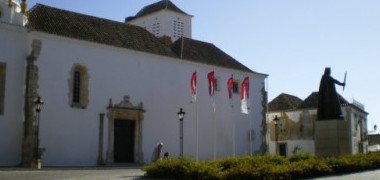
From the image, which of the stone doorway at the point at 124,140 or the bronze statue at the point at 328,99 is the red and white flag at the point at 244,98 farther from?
the bronze statue at the point at 328,99

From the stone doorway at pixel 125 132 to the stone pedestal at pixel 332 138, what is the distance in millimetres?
12543

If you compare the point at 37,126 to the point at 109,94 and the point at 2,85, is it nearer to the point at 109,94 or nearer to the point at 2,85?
the point at 2,85

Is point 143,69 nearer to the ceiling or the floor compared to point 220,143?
nearer to the ceiling

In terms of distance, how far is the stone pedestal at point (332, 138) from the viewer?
20.8 m

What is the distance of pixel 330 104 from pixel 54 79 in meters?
14.6

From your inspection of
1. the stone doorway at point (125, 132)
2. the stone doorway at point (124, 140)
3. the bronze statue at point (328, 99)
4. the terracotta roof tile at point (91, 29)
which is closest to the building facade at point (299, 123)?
the terracotta roof tile at point (91, 29)

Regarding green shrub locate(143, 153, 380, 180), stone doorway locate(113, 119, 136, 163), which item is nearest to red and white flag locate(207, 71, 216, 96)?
stone doorway locate(113, 119, 136, 163)

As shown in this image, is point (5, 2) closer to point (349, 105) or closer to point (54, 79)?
point (54, 79)

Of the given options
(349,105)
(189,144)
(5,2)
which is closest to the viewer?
(5,2)

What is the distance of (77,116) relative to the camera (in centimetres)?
2798

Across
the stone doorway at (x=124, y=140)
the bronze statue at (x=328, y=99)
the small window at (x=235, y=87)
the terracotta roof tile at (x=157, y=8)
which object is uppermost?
the terracotta roof tile at (x=157, y=8)

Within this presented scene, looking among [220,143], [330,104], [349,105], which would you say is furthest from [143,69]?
[349,105]

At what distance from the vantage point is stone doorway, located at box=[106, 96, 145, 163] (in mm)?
29453

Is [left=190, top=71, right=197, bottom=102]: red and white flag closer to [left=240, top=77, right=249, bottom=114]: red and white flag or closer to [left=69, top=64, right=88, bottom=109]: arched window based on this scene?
[left=240, top=77, right=249, bottom=114]: red and white flag
